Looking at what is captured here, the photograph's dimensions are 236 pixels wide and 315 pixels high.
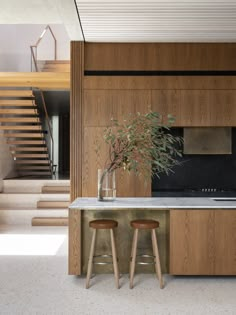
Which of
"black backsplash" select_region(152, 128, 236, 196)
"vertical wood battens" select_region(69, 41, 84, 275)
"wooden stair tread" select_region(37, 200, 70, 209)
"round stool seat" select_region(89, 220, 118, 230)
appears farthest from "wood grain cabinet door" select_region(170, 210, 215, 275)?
"wooden stair tread" select_region(37, 200, 70, 209)

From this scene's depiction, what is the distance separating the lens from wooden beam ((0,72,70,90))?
821 centimetres

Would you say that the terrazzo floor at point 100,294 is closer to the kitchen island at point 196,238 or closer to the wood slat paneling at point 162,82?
the kitchen island at point 196,238

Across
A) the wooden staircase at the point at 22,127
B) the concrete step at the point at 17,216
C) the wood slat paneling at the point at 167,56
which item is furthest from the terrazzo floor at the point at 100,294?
the wooden staircase at the point at 22,127

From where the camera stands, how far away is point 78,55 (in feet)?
19.4

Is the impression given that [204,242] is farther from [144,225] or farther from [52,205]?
[52,205]

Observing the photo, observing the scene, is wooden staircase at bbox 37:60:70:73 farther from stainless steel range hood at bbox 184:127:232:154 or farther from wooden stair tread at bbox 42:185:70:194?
stainless steel range hood at bbox 184:127:232:154

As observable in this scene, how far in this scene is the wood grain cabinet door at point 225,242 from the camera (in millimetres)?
4133

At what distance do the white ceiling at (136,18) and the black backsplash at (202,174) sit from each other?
1928 millimetres

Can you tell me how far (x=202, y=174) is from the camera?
648 centimetres

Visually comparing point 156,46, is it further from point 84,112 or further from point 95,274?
point 95,274

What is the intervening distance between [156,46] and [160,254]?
3.19 metres

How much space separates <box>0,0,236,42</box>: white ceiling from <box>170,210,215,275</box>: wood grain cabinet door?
239 centimetres

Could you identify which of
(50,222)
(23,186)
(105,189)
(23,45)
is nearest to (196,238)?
(105,189)

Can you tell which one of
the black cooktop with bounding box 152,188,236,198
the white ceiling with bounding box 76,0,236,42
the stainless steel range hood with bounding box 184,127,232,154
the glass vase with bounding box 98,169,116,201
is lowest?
the black cooktop with bounding box 152,188,236,198
